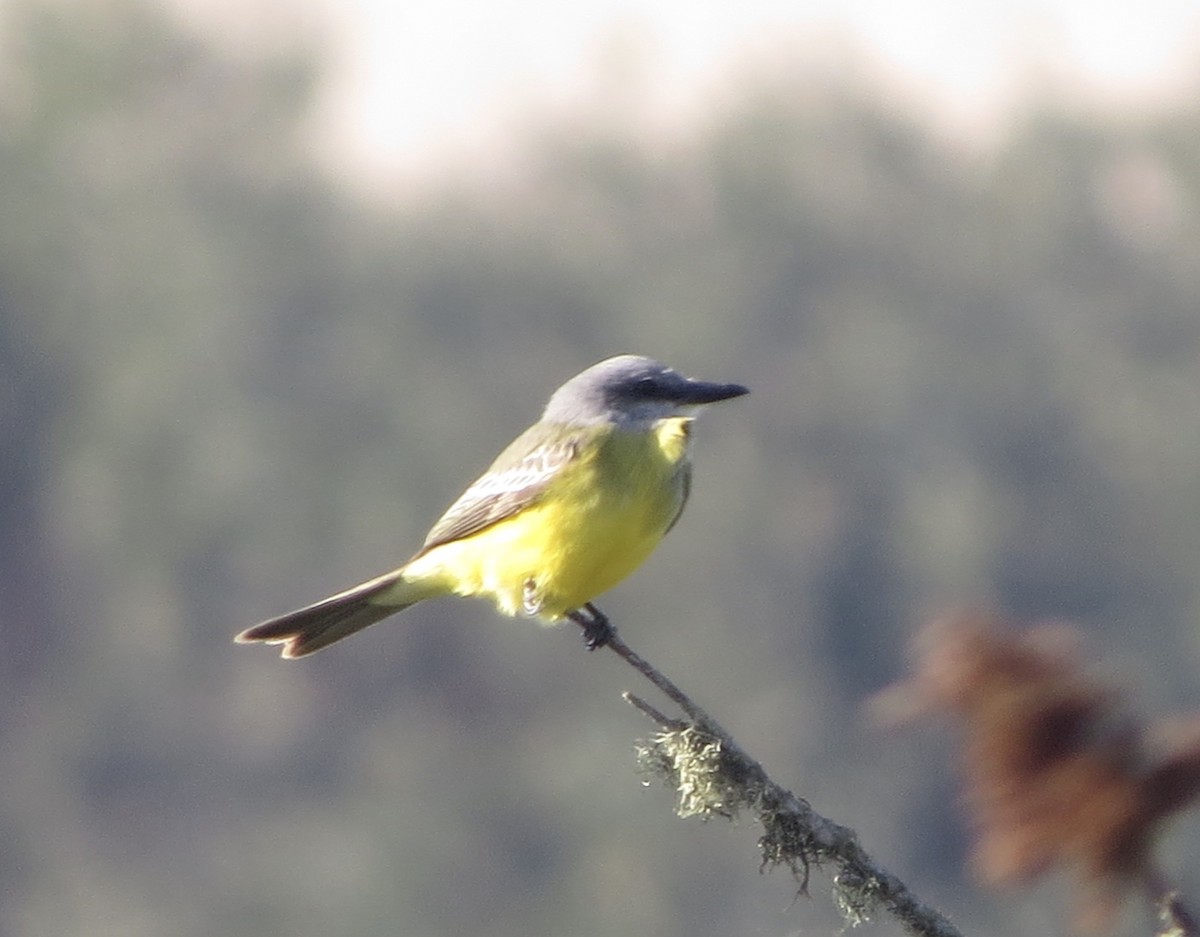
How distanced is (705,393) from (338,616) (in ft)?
4.21

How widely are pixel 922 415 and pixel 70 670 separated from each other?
14642 mm

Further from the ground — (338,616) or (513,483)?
(513,483)

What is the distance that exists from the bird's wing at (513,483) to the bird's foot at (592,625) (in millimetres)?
350

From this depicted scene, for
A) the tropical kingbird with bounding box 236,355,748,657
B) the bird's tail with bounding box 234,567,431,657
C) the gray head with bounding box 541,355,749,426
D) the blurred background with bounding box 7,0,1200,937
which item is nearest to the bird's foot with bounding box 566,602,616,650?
the tropical kingbird with bounding box 236,355,748,657

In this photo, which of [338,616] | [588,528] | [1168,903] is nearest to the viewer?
[1168,903]

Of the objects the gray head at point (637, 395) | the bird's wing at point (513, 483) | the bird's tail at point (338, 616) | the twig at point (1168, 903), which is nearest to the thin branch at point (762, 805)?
the twig at point (1168, 903)

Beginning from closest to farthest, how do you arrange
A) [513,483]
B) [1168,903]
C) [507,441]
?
[1168,903] < [513,483] < [507,441]

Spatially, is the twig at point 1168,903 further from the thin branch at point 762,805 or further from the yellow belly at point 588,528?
the yellow belly at point 588,528

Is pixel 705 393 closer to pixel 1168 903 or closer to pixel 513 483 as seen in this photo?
pixel 513 483

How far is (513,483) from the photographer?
641 cm

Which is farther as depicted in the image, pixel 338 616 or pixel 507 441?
pixel 507 441

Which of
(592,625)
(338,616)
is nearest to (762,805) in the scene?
(592,625)

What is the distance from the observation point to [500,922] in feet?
103

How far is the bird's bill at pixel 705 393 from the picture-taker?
20.9 feet
